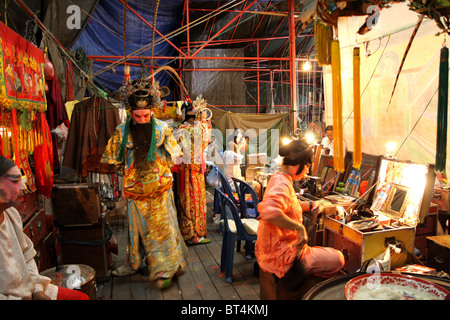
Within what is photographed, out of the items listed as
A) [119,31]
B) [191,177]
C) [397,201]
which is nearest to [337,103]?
[397,201]

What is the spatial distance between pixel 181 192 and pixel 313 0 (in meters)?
3.39

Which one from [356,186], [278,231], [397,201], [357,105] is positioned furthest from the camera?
[356,186]

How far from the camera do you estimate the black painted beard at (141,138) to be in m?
3.27

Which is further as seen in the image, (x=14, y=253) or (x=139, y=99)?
(x=139, y=99)

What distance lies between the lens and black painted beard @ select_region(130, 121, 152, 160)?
129 inches

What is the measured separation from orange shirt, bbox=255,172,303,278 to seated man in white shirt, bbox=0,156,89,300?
1.47 metres

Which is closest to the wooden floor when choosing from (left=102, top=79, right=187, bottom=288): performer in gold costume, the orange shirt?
(left=102, top=79, right=187, bottom=288): performer in gold costume

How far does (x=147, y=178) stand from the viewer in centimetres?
324

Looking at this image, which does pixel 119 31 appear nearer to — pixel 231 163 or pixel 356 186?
pixel 231 163

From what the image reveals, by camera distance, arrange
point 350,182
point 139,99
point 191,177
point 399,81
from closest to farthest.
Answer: point 399,81, point 139,99, point 350,182, point 191,177

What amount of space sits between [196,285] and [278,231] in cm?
145

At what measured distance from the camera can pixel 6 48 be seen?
2.27 m

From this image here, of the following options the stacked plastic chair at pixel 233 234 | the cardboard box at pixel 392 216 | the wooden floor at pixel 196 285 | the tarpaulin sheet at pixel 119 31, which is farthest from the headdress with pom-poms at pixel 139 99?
the tarpaulin sheet at pixel 119 31
